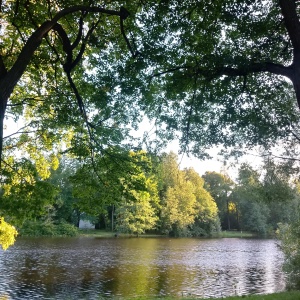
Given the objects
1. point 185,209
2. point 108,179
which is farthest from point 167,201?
point 108,179

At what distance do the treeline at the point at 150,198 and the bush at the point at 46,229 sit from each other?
0.53ft

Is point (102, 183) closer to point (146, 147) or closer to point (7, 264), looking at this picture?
point (146, 147)

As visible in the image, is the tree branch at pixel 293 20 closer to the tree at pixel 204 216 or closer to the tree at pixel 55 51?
the tree at pixel 55 51

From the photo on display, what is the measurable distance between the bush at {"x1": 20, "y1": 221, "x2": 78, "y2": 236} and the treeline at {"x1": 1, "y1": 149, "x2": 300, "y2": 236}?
0.16 metres

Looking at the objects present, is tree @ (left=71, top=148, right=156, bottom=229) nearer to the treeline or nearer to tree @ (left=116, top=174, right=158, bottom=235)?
the treeline

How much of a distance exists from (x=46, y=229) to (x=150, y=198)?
18.8 meters

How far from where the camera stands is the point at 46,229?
53.3 m

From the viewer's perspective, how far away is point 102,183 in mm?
10516

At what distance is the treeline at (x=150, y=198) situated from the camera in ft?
34.6

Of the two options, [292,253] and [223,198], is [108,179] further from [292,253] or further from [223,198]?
[223,198]

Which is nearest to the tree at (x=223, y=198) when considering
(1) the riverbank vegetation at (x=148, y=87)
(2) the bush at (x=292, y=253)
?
(2) the bush at (x=292, y=253)

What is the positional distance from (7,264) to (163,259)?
39.6 ft

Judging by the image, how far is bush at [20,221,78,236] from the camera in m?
51.0

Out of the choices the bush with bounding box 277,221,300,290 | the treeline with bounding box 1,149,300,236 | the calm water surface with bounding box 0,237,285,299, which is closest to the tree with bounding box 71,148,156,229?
A: the treeline with bounding box 1,149,300,236
